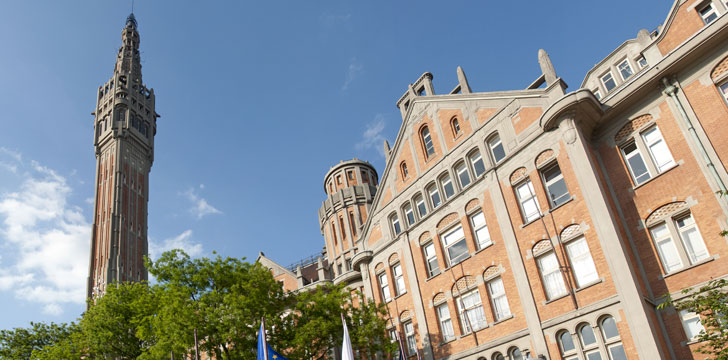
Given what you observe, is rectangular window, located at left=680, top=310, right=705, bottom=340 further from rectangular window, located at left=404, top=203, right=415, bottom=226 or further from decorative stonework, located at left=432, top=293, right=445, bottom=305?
rectangular window, located at left=404, top=203, right=415, bottom=226

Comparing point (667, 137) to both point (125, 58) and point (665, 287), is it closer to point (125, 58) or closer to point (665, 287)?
point (665, 287)

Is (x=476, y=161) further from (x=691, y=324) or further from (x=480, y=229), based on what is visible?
(x=691, y=324)

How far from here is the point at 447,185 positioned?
98.3ft

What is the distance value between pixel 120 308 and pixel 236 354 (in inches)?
496

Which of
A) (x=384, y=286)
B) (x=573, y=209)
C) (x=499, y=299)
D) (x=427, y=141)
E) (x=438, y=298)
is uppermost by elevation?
(x=427, y=141)

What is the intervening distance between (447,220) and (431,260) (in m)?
2.48

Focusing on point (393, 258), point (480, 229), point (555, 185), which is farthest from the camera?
point (393, 258)

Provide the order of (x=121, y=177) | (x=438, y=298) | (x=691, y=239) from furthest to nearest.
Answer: (x=121, y=177), (x=438, y=298), (x=691, y=239)

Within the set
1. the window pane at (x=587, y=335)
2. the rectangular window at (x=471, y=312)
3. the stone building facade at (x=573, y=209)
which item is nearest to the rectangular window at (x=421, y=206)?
the stone building facade at (x=573, y=209)

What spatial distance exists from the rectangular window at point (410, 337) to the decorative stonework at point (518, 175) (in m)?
9.98

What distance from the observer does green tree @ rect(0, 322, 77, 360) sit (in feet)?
117

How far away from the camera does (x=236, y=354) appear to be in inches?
953

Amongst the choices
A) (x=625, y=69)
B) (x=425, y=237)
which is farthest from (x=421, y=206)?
(x=625, y=69)

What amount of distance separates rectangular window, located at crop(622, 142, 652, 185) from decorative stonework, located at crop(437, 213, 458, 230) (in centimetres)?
897
